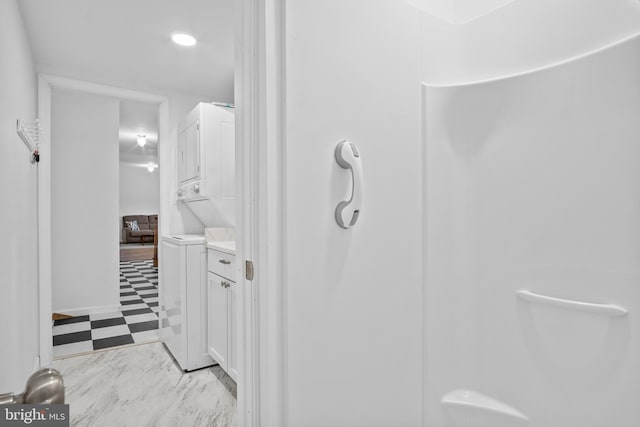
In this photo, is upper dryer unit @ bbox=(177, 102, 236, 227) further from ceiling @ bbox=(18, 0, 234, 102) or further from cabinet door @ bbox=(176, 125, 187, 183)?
ceiling @ bbox=(18, 0, 234, 102)

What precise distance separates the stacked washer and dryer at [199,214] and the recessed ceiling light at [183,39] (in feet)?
1.35

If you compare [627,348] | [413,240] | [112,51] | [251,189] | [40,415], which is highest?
[112,51]

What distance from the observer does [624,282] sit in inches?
38.2

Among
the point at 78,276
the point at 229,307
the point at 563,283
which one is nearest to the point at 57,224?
the point at 78,276

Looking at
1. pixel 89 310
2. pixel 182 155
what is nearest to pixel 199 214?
pixel 182 155

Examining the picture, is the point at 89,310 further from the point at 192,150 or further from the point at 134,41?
the point at 134,41

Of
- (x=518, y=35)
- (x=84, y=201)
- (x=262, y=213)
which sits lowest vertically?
(x=262, y=213)

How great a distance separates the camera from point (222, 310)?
6.81 feet

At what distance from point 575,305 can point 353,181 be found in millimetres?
795

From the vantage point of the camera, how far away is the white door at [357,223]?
96 centimetres

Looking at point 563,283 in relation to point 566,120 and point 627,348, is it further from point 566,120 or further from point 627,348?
point 566,120

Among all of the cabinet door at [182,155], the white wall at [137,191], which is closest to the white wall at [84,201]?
the cabinet door at [182,155]

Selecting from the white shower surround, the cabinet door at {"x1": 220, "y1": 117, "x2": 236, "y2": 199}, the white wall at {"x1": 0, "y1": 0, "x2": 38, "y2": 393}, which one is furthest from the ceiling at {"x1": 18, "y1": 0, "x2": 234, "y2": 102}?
the white shower surround

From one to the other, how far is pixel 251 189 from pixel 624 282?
111 centimetres
